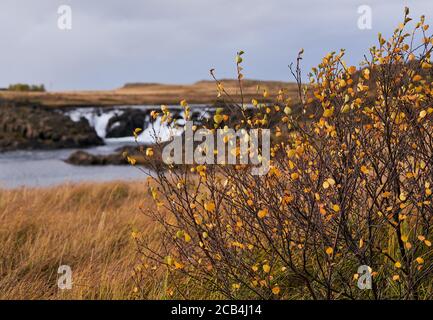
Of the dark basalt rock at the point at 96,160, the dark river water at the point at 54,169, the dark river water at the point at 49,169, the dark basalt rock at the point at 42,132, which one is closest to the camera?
the dark river water at the point at 54,169

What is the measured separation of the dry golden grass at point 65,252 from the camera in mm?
4539

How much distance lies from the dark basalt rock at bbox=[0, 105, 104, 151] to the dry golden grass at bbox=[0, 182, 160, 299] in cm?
2623

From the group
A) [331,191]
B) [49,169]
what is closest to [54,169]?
[49,169]

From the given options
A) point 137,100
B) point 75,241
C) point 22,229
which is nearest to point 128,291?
point 75,241

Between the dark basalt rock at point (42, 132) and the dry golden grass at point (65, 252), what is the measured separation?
2623cm

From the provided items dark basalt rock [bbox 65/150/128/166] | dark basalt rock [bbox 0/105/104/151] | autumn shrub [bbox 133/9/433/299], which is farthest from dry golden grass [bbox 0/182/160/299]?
dark basalt rock [bbox 0/105/104/151]

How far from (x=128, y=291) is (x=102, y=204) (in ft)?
15.8

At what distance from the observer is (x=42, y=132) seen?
3456 cm

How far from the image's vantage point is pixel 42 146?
107 feet

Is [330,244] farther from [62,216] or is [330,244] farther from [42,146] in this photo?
[42,146]

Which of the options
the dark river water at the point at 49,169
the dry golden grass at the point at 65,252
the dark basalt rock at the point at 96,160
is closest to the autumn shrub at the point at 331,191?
the dry golden grass at the point at 65,252

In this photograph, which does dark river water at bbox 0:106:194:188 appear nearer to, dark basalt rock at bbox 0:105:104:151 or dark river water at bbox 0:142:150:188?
dark river water at bbox 0:142:150:188

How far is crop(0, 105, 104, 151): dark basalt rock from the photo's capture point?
109 ft

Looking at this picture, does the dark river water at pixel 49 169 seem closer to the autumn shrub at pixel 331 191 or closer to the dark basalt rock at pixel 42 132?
the dark basalt rock at pixel 42 132
